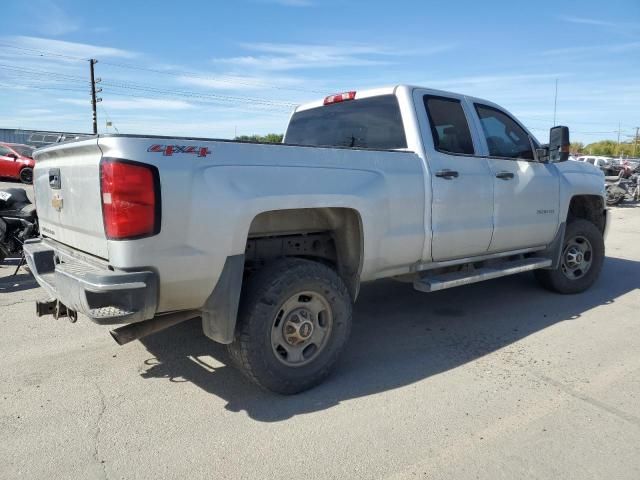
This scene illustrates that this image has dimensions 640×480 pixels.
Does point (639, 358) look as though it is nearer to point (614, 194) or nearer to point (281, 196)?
point (281, 196)

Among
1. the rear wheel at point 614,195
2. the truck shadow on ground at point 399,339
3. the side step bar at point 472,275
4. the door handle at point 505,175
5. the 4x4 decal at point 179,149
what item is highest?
the 4x4 decal at point 179,149

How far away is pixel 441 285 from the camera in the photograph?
4168 millimetres

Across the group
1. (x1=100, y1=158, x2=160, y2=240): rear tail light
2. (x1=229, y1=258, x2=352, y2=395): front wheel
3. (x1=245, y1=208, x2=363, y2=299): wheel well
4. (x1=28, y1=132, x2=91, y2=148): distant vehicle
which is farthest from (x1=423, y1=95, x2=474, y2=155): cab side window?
(x1=28, y1=132, x2=91, y2=148): distant vehicle

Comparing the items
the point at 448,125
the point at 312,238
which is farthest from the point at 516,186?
the point at 312,238

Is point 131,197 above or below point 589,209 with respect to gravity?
above

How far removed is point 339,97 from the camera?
4.93m

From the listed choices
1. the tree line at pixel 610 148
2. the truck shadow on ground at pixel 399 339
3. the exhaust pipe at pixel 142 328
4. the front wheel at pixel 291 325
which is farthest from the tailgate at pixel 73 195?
the tree line at pixel 610 148

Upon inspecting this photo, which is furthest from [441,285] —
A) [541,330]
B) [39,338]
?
[39,338]

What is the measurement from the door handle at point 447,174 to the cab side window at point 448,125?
205mm

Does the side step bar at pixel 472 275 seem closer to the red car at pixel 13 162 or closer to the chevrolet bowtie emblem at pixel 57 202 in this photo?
the chevrolet bowtie emblem at pixel 57 202

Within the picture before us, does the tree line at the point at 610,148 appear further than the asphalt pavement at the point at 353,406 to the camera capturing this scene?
Yes

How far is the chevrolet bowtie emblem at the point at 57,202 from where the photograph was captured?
11.1 ft

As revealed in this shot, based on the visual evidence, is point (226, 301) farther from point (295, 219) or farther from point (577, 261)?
point (577, 261)

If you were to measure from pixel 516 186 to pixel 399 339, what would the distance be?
1.90 meters
